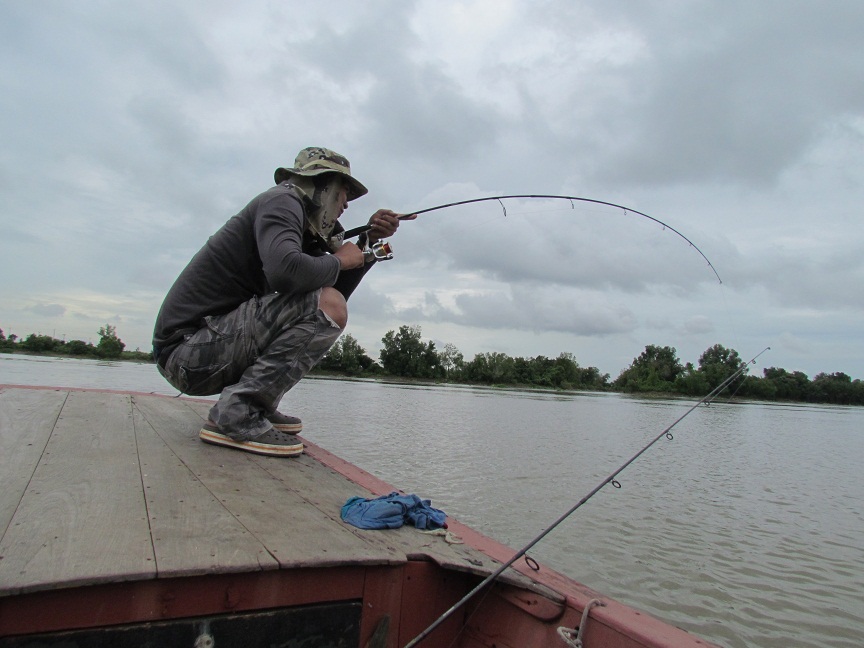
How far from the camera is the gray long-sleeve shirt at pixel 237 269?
2.71 meters

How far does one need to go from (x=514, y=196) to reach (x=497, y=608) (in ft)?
11.7

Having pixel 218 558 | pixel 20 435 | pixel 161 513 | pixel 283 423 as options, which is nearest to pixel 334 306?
pixel 283 423

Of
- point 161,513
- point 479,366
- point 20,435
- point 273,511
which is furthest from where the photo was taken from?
point 479,366

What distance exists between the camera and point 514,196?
461cm

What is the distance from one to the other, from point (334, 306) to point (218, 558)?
1.76 metres

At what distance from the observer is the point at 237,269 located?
116 inches

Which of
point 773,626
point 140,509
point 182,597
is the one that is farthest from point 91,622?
point 773,626

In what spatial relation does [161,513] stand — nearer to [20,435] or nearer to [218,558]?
[218,558]

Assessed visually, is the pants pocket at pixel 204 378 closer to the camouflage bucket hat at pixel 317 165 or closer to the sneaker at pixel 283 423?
the sneaker at pixel 283 423

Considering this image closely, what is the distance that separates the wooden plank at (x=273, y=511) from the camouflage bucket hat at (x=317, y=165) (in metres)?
1.53

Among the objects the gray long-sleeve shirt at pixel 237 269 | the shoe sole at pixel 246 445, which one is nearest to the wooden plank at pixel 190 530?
the shoe sole at pixel 246 445

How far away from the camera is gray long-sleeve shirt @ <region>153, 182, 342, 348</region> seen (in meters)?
2.71

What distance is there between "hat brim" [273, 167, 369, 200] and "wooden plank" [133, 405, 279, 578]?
161 centimetres

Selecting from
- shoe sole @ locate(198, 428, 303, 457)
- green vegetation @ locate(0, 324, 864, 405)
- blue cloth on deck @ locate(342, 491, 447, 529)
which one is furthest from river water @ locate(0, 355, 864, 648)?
green vegetation @ locate(0, 324, 864, 405)
